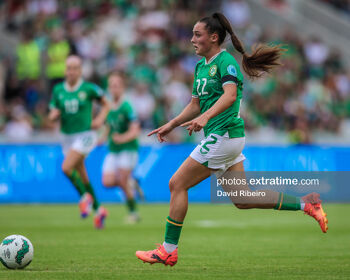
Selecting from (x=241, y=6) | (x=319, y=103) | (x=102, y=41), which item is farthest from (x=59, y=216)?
(x=241, y=6)

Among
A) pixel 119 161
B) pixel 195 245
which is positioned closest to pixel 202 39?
pixel 195 245

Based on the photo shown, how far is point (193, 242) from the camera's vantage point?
11.2 metres

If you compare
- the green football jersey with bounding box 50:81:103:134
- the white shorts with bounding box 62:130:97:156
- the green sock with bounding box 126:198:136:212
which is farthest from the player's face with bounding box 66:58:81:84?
the green sock with bounding box 126:198:136:212

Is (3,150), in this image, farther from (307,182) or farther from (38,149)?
(307,182)

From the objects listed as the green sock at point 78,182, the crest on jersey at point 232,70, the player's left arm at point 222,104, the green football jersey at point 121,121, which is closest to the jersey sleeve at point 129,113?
the green football jersey at point 121,121

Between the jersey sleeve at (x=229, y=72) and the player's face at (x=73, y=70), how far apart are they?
6406mm

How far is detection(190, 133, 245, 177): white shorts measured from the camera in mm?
7930

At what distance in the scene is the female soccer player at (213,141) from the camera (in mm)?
7941

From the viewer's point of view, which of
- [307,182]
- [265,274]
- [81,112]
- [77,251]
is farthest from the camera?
[81,112]

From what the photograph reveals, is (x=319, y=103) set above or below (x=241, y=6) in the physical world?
below

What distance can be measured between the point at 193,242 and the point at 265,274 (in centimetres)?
353

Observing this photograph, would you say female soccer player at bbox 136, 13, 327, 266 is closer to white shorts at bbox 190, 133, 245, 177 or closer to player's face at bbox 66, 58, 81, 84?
white shorts at bbox 190, 133, 245, 177

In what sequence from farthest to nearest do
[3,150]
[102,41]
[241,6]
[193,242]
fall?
1. [241,6]
2. [102,41]
3. [3,150]
4. [193,242]

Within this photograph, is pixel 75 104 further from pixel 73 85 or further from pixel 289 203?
pixel 289 203
